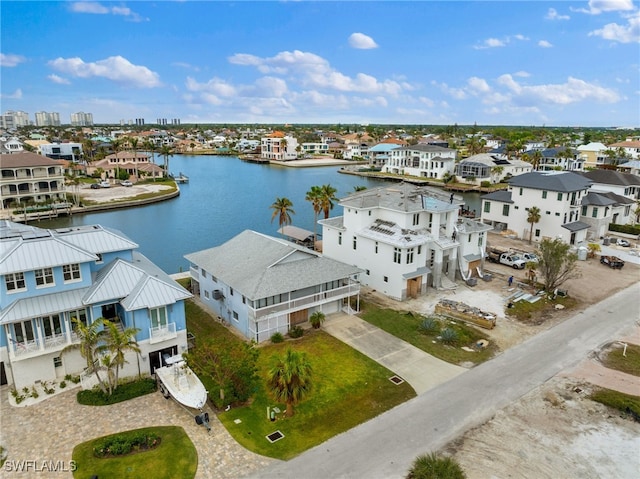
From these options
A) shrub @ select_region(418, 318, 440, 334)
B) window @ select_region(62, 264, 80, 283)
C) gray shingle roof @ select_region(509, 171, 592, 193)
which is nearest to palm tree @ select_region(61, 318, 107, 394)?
window @ select_region(62, 264, 80, 283)

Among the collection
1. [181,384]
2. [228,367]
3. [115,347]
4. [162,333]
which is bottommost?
[181,384]

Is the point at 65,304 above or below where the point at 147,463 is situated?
above

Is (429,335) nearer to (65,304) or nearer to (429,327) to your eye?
(429,327)

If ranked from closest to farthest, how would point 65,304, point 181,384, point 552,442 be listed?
point 552,442 < point 181,384 < point 65,304

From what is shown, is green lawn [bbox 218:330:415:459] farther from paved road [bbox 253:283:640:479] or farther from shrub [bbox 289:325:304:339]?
shrub [bbox 289:325:304:339]

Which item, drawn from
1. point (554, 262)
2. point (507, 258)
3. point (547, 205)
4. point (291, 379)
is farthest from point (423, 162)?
point (291, 379)

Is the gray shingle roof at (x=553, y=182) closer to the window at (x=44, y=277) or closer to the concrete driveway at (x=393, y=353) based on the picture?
the concrete driveway at (x=393, y=353)
